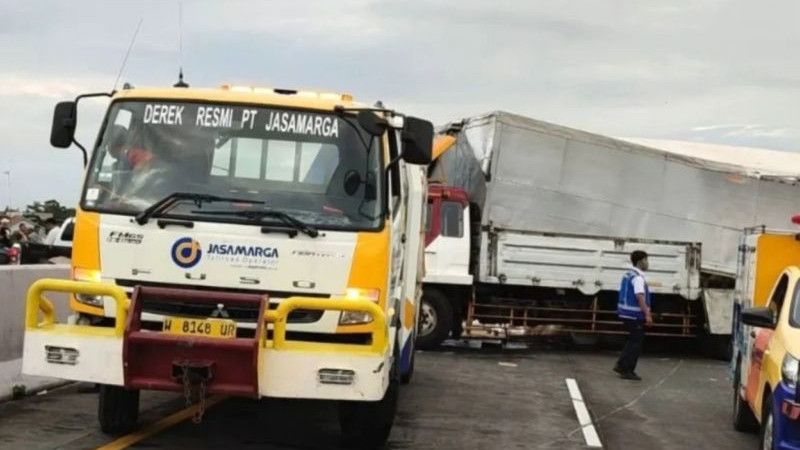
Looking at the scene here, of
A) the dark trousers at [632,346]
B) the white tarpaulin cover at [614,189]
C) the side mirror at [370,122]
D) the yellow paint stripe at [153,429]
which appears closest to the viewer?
the side mirror at [370,122]

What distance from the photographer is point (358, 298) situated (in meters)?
7.55

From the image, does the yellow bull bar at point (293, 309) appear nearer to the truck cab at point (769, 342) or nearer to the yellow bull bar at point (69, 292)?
the yellow bull bar at point (69, 292)

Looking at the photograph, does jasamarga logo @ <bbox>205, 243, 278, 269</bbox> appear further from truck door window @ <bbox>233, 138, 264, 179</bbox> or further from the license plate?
truck door window @ <bbox>233, 138, 264, 179</bbox>

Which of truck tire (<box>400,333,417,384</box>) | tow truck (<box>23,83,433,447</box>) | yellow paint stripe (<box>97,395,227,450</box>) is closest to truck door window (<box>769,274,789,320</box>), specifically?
tow truck (<box>23,83,433,447</box>)

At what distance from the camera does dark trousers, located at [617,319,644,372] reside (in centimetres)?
1469

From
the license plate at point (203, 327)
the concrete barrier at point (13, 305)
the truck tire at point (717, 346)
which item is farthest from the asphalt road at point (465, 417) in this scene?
the truck tire at point (717, 346)

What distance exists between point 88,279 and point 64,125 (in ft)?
4.05

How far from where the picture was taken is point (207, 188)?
7934 millimetres

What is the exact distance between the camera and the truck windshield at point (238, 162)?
7879 millimetres

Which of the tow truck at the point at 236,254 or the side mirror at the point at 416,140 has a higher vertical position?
the side mirror at the point at 416,140

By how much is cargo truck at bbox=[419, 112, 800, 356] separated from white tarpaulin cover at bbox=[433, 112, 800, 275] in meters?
0.02

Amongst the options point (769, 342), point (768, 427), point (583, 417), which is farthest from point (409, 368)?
point (768, 427)

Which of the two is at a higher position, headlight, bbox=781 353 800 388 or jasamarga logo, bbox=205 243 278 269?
jasamarga logo, bbox=205 243 278 269

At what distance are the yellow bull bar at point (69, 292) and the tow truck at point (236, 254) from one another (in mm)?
11
